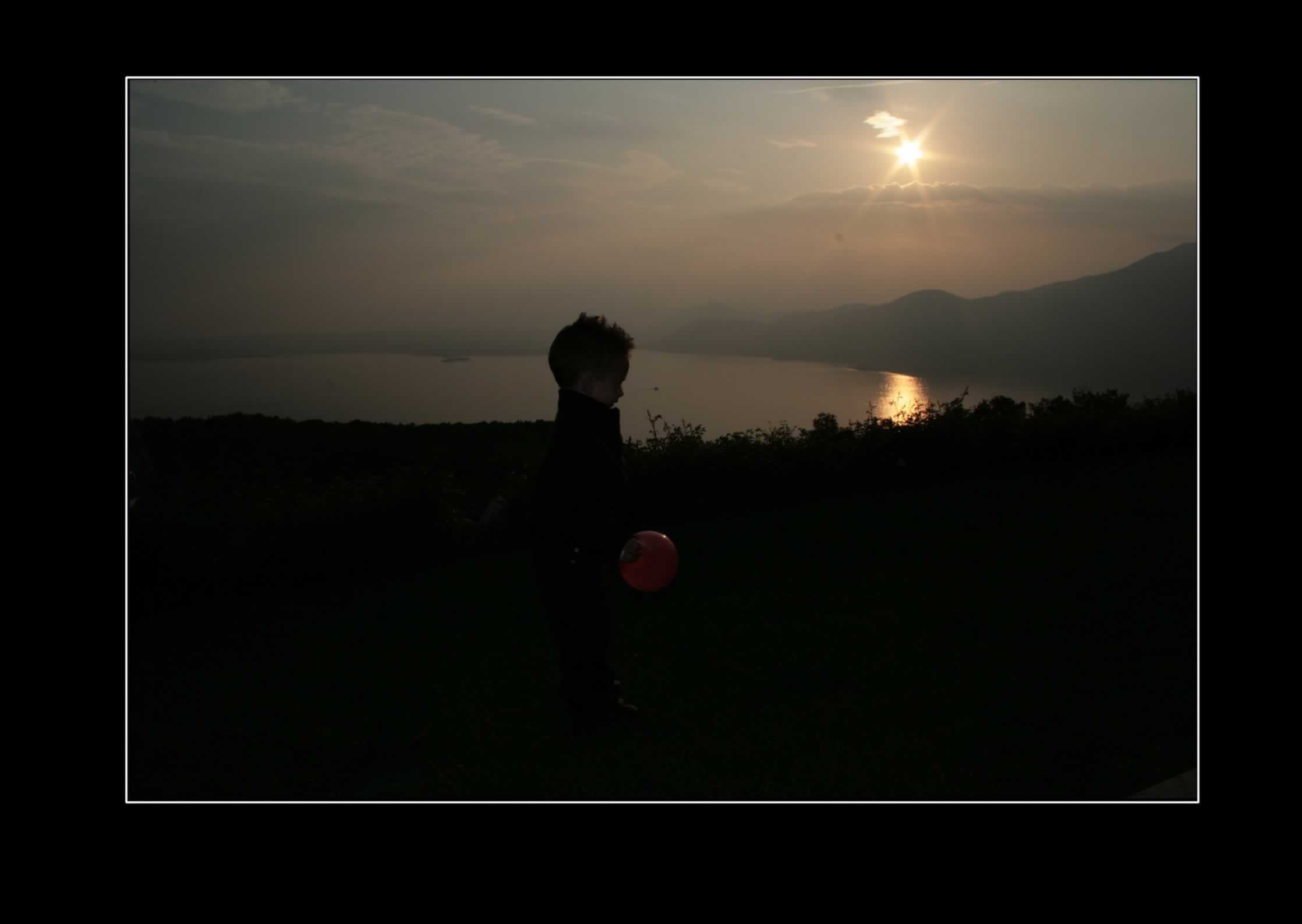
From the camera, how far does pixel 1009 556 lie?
741cm

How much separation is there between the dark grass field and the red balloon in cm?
70

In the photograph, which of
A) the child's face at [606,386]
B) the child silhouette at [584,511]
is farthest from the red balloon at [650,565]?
the child's face at [606,386]

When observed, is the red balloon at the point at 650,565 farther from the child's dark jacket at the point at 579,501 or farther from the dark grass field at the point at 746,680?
the dark grass field at the point at 746,680

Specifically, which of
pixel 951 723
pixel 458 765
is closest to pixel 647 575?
pixel 458 765

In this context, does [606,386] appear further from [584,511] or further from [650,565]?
[650,565]

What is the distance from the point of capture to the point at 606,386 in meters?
4.69

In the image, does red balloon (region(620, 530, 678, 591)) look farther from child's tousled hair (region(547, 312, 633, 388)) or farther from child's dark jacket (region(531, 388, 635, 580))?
child's tousled hair (region(547, 312, 633, 388))

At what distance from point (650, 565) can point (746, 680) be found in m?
1.05

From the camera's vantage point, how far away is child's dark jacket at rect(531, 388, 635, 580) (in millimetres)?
4566

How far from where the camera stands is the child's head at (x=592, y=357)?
4648 millimetres

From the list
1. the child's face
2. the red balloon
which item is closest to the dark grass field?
the red balloon

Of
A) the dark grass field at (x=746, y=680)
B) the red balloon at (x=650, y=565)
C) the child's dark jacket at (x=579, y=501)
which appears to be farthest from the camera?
the red balloon at (x=650, y=565)

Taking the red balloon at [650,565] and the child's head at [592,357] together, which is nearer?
the child's head at [592,357]

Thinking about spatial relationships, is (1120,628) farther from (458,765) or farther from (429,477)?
(429,477)
